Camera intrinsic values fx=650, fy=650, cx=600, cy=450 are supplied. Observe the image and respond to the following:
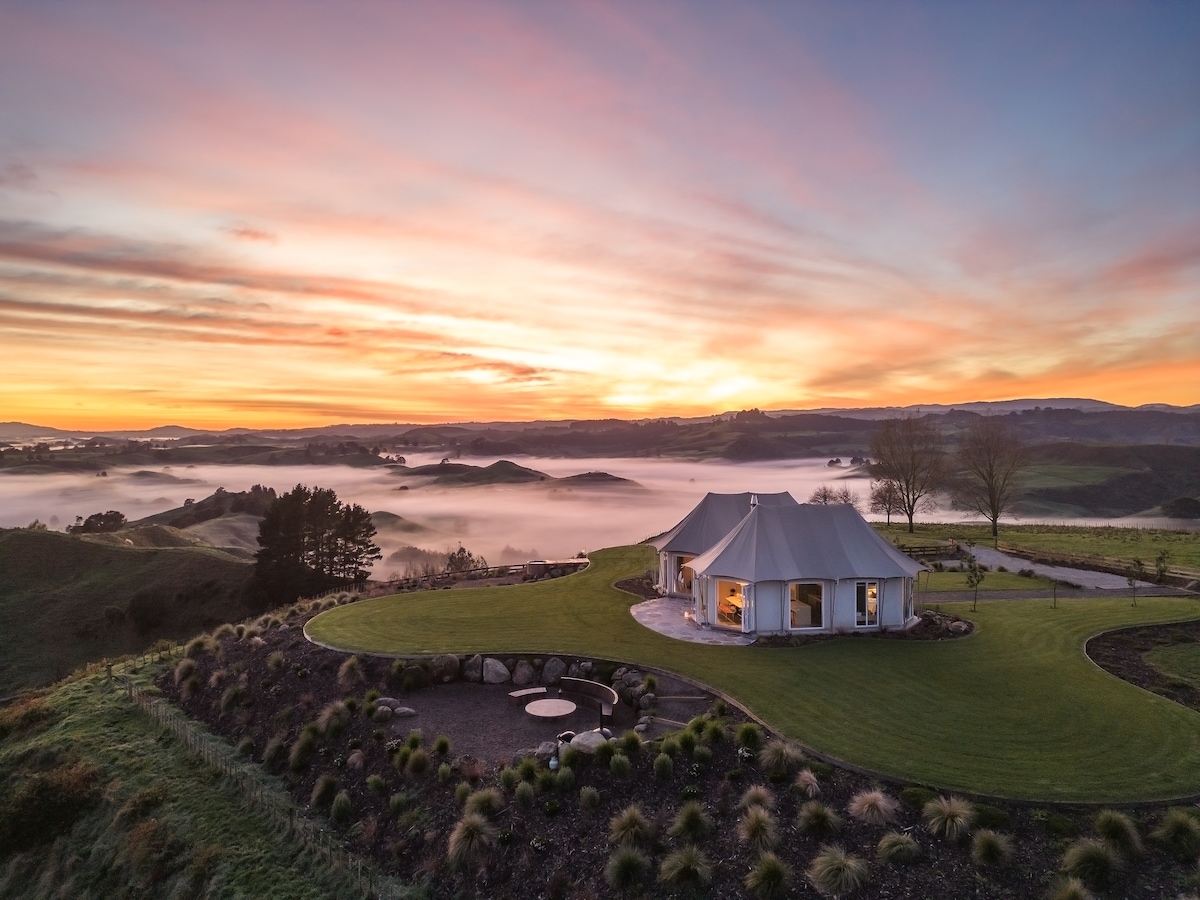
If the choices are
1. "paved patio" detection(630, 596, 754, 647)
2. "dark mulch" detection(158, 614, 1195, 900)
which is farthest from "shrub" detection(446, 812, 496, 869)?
"paved patio" detection(630, 596, 754, 647)

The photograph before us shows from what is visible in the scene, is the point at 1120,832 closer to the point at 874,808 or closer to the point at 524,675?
the point at 874,808

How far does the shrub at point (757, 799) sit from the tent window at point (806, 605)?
12229 mm

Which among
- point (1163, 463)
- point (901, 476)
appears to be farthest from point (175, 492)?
point (1163, 463)

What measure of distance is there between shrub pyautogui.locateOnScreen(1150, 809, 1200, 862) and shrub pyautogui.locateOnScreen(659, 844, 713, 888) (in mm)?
8349

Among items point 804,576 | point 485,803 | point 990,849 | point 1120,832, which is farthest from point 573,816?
point 804,576

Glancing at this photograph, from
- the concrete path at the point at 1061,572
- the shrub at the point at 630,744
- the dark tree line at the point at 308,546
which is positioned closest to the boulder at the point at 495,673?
the shrub at the point at 630,744

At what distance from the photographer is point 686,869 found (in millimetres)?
12164

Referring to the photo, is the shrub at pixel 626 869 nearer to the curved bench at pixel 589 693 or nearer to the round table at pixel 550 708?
the curved bench at pixel 589 693

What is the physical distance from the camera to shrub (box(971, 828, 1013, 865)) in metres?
11.6

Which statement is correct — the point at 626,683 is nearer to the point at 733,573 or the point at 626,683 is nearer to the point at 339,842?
the point at 733,573

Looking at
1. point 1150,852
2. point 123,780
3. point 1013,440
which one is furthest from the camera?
point 1013,440

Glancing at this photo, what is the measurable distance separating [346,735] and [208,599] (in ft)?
162

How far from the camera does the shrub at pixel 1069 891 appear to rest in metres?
10.5

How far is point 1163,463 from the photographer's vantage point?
5940 inches
